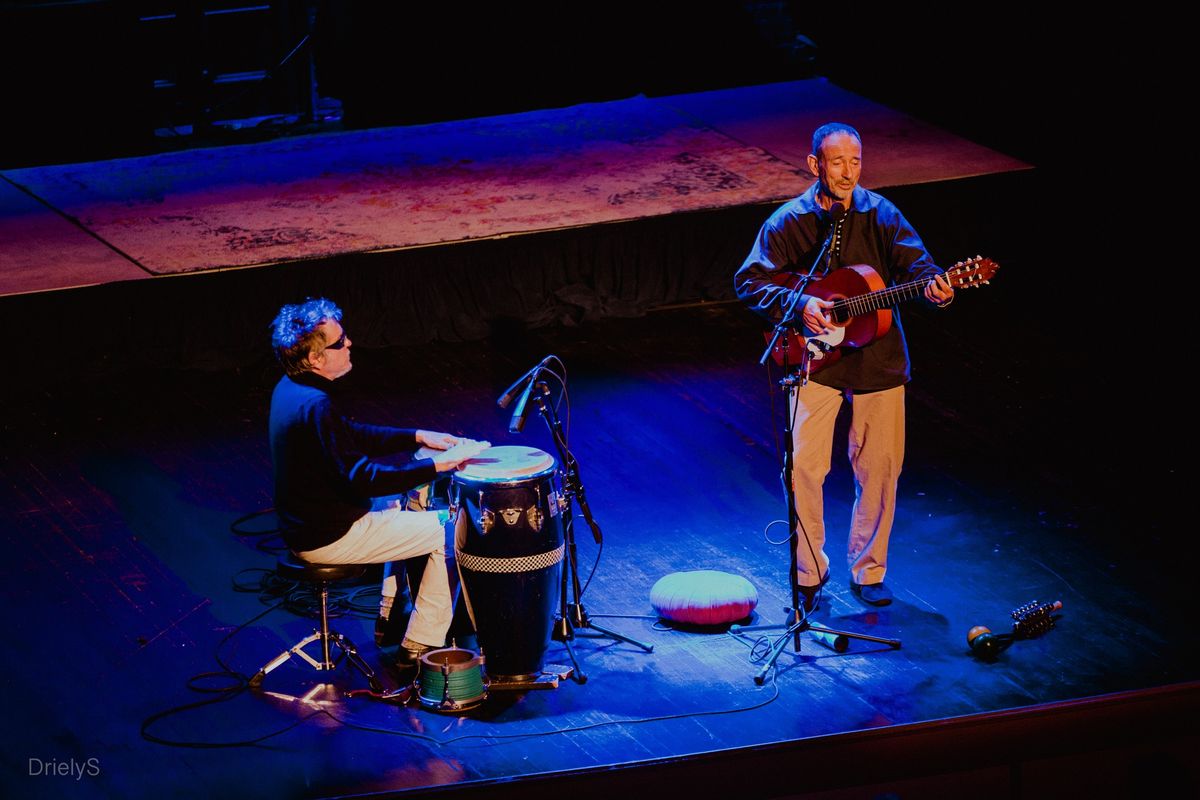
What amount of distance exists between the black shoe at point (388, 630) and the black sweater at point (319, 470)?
0.56 meters

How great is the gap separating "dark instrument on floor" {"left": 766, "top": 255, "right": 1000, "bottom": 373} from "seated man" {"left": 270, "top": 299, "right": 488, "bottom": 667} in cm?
129

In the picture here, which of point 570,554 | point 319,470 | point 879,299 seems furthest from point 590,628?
point 879,299

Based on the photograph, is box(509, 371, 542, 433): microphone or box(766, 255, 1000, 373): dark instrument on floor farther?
box(766, 255, 1000, 373): dark instrument on floor

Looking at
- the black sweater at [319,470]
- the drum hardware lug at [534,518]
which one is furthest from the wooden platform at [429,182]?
the drum hardware lug at [534,518]

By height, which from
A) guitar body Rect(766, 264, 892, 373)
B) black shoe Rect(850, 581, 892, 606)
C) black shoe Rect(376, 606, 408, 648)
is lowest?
black shoe Rect(376, 606, 408, 648)

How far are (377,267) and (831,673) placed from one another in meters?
3.79

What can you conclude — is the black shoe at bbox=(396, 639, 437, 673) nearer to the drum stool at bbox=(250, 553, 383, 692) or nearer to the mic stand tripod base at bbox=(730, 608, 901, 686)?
the drum stool at bbox=(250, 553, 383, 692)

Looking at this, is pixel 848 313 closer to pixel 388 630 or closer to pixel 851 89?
pixel 388 630

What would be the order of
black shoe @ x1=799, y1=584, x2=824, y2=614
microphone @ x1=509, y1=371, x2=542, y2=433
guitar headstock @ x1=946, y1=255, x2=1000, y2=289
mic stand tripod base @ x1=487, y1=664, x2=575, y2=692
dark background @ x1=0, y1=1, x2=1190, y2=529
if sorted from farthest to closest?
dark background @ x1=0, y1=1, x2=1190, y2=529 < black shoe @ x1=799, y1=584, x2=824, y2=614 < mic stand tripod base @ x1=487, y1=664, x2=575, y2=692 < guitar headstock @ x1=946, y1=255, x2=1000, y2=289 < microphone @ x1=509, y1=371, x2=542, y2=433

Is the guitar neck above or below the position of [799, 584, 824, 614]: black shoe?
above

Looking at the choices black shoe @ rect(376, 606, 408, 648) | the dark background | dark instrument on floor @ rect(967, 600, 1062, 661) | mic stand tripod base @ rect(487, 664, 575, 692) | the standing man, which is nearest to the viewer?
mic stand tripod base @ rect(487, 664, 575, 692)

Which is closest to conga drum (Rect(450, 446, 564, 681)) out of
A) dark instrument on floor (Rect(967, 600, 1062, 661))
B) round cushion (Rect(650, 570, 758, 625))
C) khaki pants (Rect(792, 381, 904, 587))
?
round cushion (Rect(650, 570, 758, 625))

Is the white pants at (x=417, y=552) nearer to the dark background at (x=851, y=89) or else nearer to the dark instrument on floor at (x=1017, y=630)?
the dark instrument on floor at (x=1017, y=630)

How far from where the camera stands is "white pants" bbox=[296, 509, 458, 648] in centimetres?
541
